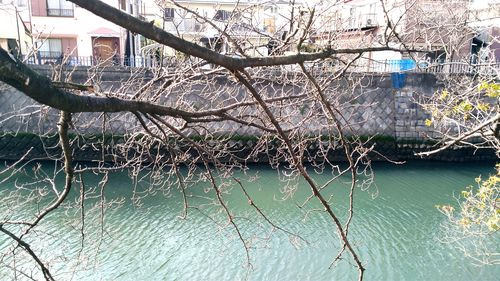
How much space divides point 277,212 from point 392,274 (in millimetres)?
2545

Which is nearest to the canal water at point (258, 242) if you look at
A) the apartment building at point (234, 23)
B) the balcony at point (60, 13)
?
the apartment building at point (234, 23)

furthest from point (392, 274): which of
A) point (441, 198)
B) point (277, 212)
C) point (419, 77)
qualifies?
point (419, 77)

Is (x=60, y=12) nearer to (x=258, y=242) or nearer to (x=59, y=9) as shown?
(x=59, y=9)

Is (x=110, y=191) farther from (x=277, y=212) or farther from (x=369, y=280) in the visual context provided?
(x=369, y=280)

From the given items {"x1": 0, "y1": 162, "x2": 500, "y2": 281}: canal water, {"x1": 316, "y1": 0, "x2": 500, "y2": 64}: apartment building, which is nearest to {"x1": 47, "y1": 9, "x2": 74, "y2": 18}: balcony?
{"x1": 0, "y1": 162, "x2": 500, "y2": 281}: canal water

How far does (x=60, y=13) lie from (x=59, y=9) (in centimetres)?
14

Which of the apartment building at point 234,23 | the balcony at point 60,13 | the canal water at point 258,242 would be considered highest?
the balcony at point 60,13

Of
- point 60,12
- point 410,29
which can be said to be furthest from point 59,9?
point 410,29

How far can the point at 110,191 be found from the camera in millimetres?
8375

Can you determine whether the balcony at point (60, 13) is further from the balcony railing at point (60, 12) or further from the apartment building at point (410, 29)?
the apartment building at point (410, 29)

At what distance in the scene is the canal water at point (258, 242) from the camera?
5.62 meters

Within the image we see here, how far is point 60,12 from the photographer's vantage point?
15.0 m

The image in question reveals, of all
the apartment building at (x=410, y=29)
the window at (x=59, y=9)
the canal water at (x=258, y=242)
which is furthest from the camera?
the window at (x=59, y=9)

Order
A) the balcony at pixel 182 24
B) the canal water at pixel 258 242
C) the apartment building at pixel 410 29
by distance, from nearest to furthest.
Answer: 1. the apartment building at pixel 410 29
2. the balcony at pixel 182 24
3. the canal water at pixel 258 242
